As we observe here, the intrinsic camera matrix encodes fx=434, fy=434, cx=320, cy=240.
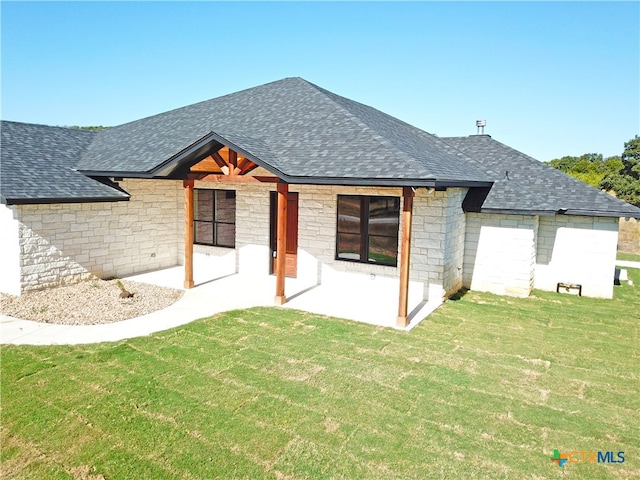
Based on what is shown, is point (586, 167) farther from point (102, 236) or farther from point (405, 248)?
point (102, 236)


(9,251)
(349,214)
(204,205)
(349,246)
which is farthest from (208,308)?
(204,205)

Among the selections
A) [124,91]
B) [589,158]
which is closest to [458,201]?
[124,91]

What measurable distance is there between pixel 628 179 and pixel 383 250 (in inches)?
1043

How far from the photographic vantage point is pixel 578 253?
12.3m

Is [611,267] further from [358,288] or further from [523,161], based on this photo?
[358,288]

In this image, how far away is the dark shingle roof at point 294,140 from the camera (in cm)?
932

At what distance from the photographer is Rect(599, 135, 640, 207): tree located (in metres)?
28.8

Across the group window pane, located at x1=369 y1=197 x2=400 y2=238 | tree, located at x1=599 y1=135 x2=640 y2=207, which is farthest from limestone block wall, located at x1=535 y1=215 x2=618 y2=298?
tree, located at x1=599 y1=135 x2=640 y2=207

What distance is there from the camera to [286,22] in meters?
16.5

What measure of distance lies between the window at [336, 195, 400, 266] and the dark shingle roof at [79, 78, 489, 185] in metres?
1.64

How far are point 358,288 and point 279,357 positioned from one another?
484 centimetres

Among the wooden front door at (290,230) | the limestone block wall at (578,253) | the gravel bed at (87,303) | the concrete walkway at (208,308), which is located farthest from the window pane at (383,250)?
the gravel bed at (87,303)

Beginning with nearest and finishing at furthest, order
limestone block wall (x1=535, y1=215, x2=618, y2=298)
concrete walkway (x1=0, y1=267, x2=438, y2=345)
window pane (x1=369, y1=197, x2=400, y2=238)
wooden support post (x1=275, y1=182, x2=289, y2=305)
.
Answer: concrete walkway (x1=0, y1=267, x2=438, y2=345)
wooden support post (x1=275, y1=182, x2=289, y2=305)
window pane (x1=369, y1=197, x2=400, y2=238)
limestone block wall (x1=535, y1=215, x2=618, y2=298)

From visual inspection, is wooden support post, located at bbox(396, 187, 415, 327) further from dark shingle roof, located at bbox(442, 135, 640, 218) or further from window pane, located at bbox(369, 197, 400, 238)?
dark shingle roof, located at bbox(442, 135, 640, 218)
